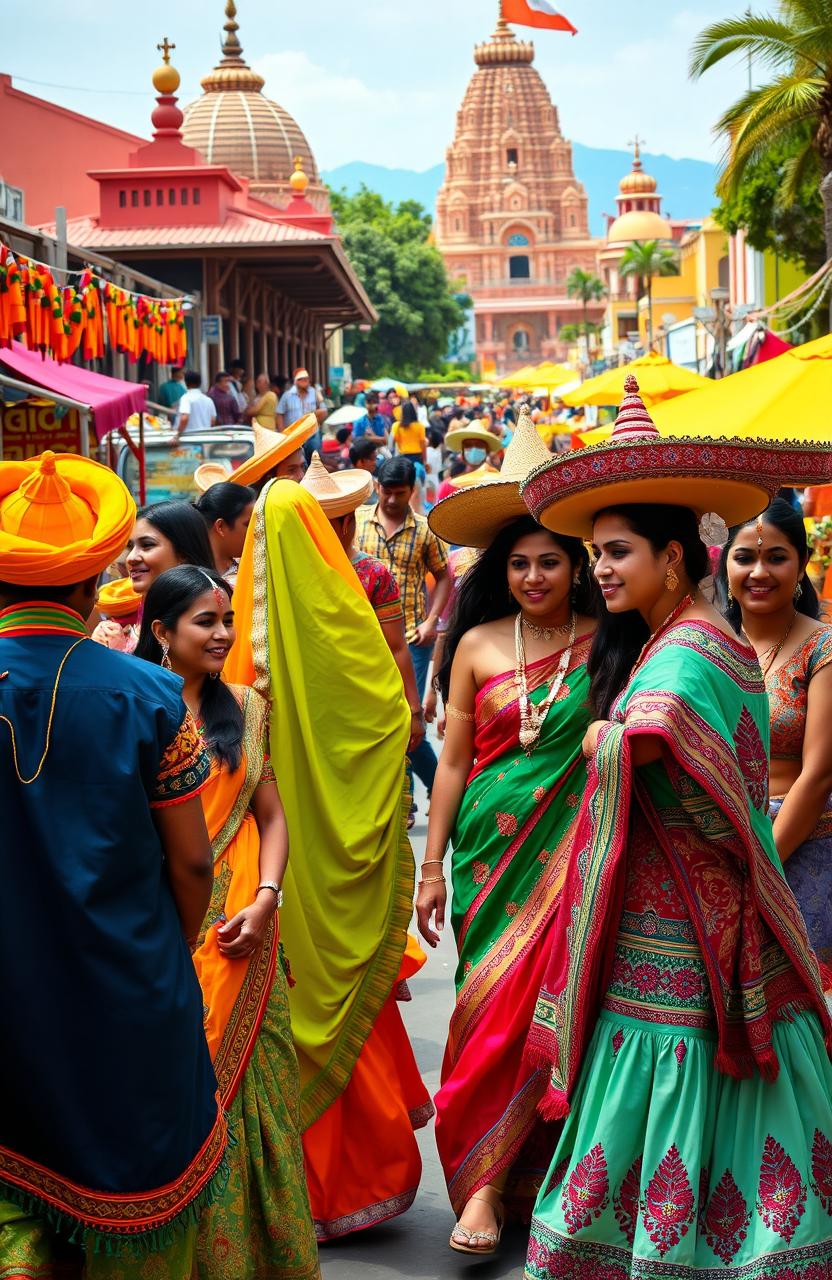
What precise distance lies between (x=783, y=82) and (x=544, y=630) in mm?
14115

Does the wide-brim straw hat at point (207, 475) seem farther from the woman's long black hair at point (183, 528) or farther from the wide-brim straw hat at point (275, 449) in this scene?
the woman's long black hair at point (183, 528)

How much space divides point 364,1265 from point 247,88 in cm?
5940

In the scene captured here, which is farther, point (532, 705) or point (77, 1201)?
point (532, 705)

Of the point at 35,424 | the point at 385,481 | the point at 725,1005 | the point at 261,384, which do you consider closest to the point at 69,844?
the point at 725,1005

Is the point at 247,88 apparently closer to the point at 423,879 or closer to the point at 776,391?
the point at 776,391

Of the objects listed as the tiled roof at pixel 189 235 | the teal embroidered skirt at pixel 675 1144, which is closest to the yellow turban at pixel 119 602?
the teal embroidered skirt at pixel 675 1144

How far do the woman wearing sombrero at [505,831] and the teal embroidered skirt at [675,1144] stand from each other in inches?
26.1

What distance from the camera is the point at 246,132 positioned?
5691cm

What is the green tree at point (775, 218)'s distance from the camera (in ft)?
82.4

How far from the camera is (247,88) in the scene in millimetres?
59562

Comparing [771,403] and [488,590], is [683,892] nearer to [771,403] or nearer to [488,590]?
[488,590]

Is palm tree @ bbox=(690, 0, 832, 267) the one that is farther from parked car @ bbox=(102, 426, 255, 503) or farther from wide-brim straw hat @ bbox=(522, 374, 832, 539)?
wide-brim straw hat @ bbox=(522, 374, 832, 539)

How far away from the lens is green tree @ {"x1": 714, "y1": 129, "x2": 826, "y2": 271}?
2511cm

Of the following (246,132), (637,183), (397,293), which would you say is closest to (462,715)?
(246,132)
